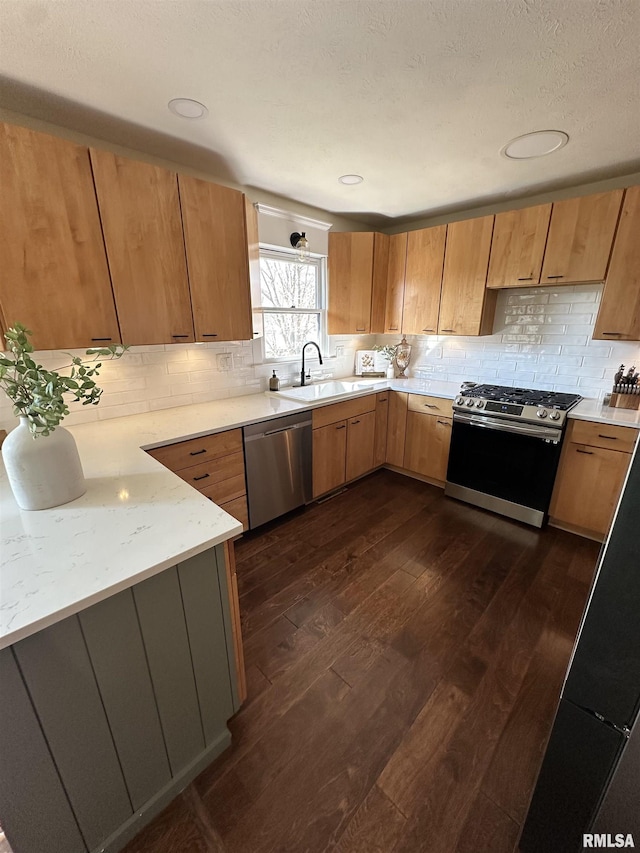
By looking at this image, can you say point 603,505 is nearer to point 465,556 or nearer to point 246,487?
point 465,556

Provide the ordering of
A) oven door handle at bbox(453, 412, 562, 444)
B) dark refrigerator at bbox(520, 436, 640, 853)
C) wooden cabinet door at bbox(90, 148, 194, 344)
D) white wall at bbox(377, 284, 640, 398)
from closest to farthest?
dark refrigerator at bbox(520, 436, 640, 853) → wooden cabinet door at bbox(90, 148, 194, 344) → oven door handle at bbox(453, 412, 562, 444) → white wall at bbox(377, 284, 640, 398)

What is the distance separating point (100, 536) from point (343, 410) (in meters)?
2.13

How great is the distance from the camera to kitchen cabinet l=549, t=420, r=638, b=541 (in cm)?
222

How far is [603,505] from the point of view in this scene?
233 centimetres

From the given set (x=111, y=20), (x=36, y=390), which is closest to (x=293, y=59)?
(x=111, y=20)

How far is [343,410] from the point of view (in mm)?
2916

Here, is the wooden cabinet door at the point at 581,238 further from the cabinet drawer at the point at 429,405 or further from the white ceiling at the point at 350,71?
the cabinet drawer at the point at 429,405

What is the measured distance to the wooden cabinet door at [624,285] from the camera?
7.04 ft

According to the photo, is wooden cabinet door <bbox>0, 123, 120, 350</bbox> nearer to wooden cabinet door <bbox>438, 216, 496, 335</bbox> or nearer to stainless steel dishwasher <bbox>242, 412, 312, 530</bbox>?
stainless steel dishwasher <bbox>242, 412, 312, 530</bbox>

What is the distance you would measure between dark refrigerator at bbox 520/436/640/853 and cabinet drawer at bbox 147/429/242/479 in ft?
6.03

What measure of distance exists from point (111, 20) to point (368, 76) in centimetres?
92

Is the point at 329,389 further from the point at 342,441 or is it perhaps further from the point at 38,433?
the point at 38,433

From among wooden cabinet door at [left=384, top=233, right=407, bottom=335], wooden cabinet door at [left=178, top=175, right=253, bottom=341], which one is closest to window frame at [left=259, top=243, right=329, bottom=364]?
wooden cabinet door at [left=178, top=175, right=253, bottom=341]

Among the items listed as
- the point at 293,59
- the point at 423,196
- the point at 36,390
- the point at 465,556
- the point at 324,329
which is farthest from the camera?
the point at 324,329
